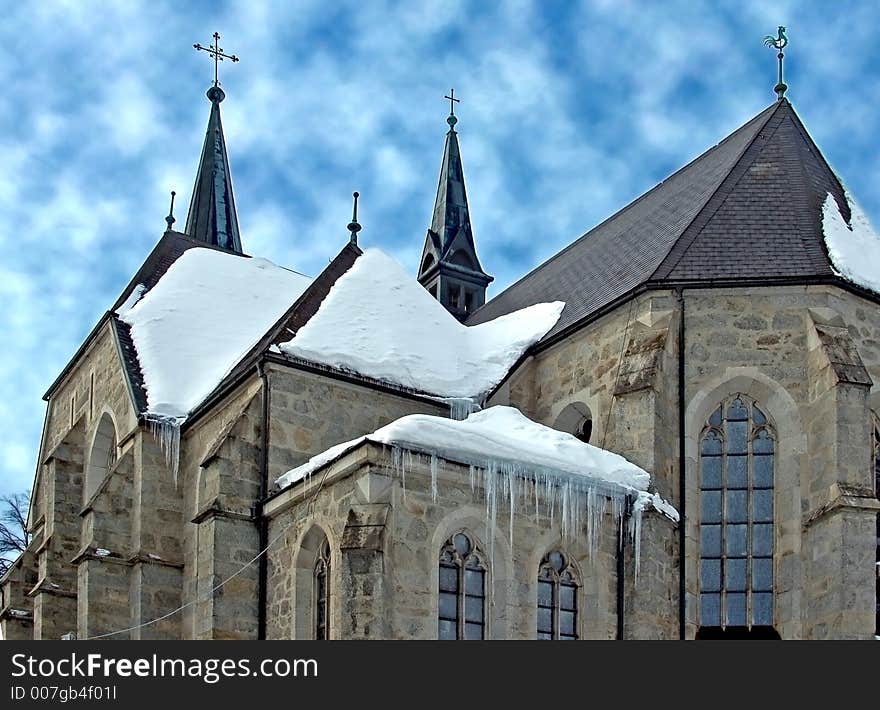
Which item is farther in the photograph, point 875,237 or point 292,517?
point 875,237

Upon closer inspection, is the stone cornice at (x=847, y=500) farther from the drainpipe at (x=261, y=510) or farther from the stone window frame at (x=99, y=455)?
the stone window frame at (x=99, y=455)

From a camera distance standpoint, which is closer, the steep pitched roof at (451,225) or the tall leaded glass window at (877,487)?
the tall leaded glass window at (877,487)

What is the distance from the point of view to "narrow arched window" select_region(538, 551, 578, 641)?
21.1m

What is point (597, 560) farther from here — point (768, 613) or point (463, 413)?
point (463, 413)

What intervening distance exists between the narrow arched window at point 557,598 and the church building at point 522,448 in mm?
32

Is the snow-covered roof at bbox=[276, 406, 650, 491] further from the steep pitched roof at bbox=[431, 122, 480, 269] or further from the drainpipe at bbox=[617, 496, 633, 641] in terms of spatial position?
the steep pitched roof at bbox=[431, 122, 480, 269]

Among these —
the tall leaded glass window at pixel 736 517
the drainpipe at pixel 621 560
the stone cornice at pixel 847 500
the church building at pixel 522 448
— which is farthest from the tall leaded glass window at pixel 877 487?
the drainpipe at pixel 621 560

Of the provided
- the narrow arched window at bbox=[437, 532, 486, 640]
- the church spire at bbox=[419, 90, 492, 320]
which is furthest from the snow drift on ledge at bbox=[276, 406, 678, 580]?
the church spire at bbox=[419, 90, 492, 320]

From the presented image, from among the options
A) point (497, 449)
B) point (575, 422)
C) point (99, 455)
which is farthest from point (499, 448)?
point (99, 455)

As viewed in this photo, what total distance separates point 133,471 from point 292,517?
17.0 ft

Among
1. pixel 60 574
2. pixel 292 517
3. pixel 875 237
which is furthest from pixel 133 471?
pixel 875 237

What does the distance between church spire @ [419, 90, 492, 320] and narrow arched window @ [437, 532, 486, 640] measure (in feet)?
65.9

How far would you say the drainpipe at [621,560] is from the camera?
21.3 metres

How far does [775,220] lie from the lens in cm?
2525
